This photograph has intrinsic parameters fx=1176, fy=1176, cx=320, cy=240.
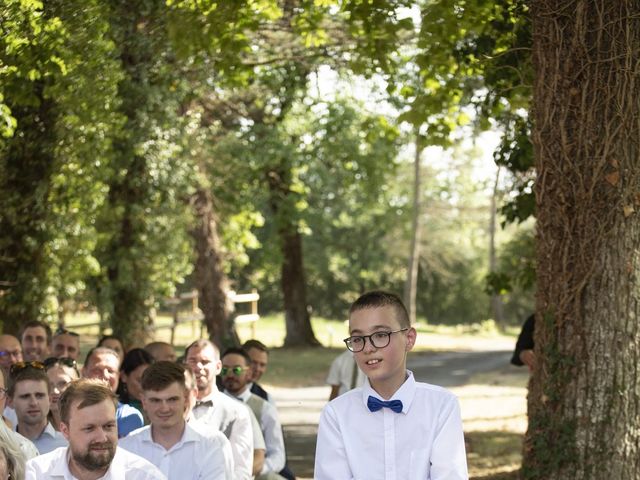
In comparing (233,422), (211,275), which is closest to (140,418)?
(233,422)

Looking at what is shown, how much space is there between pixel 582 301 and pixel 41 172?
300 inches

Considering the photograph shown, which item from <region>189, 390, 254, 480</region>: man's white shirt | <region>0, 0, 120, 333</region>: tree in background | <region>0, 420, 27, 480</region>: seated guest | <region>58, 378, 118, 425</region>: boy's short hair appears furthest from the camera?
<region>0, 0, 120, 333</region>: tree in background

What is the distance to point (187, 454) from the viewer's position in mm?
7297

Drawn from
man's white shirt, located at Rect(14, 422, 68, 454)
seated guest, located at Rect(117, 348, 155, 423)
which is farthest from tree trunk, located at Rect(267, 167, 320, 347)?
man's white shirt, located at Rect(14, 422, 68, 454)

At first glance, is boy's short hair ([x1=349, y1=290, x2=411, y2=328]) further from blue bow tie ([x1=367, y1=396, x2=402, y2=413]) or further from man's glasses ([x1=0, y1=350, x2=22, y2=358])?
man's glasses ([x1=0, y1=350, x2=22, y2=358])

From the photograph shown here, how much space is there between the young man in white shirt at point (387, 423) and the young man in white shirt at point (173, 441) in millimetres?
2124

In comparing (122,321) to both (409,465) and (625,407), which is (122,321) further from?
(409,465)

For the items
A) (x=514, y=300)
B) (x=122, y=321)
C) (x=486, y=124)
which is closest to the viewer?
(x=486, y=124)

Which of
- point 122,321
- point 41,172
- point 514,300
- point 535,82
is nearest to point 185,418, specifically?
point 535,82

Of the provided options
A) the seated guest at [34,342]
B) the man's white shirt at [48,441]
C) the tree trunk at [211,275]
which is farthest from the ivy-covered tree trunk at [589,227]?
the tree trunk at [211,275]

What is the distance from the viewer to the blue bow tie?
5.21m

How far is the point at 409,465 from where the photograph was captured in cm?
520

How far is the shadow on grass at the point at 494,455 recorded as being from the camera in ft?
45.6

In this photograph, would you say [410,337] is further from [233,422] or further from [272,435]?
[272,435]
